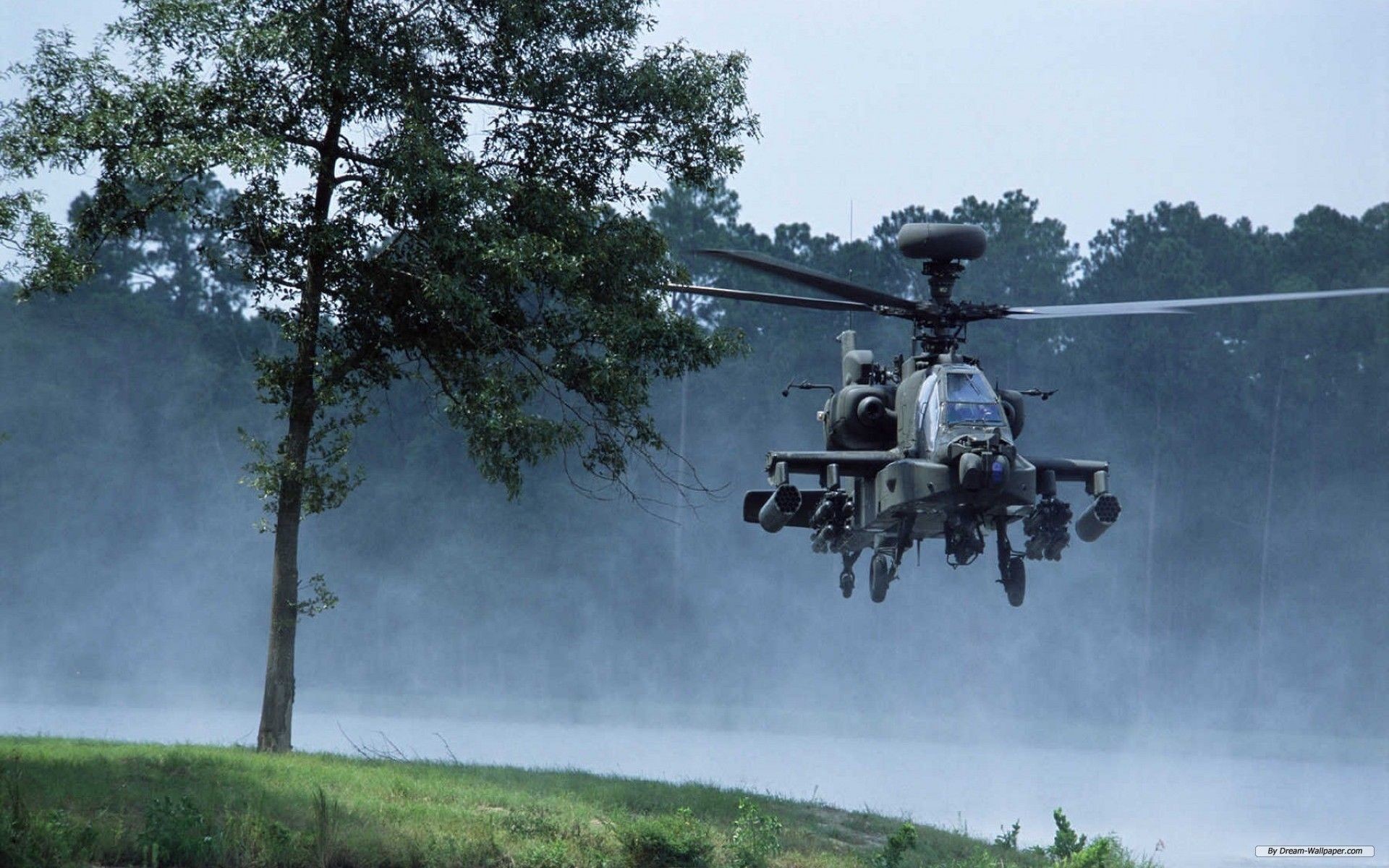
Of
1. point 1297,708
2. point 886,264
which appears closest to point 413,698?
point 886,264

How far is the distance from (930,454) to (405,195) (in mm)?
6852

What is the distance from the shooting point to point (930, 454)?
56.0 feet

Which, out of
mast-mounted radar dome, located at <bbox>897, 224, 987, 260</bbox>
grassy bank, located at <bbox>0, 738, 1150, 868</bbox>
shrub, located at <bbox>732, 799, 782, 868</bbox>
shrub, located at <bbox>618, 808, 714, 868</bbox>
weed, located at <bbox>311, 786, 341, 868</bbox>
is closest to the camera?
grassy bank, located at <bbox>0, 738, 1150, 868</bbox>

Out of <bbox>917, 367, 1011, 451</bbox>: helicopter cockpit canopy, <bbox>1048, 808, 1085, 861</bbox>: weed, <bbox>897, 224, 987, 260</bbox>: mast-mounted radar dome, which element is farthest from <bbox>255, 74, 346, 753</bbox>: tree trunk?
<bbox>1048, 808, 1085, 861</bbox>: weed

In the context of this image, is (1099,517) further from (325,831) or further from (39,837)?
(39,837)

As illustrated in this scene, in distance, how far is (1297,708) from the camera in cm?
6266

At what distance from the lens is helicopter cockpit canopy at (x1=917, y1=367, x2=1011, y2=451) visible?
16984mm

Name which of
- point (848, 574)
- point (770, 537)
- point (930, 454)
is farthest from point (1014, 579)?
point (770, 537)

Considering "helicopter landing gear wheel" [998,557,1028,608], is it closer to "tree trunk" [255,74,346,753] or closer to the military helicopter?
the military helicopter

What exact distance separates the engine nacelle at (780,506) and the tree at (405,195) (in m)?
2.38

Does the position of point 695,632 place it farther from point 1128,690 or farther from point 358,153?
point 358,153

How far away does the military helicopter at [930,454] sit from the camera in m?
16.8

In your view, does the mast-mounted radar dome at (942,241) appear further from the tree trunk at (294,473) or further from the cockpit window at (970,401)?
the tree trunk at (294,473)

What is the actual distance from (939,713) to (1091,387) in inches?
546
